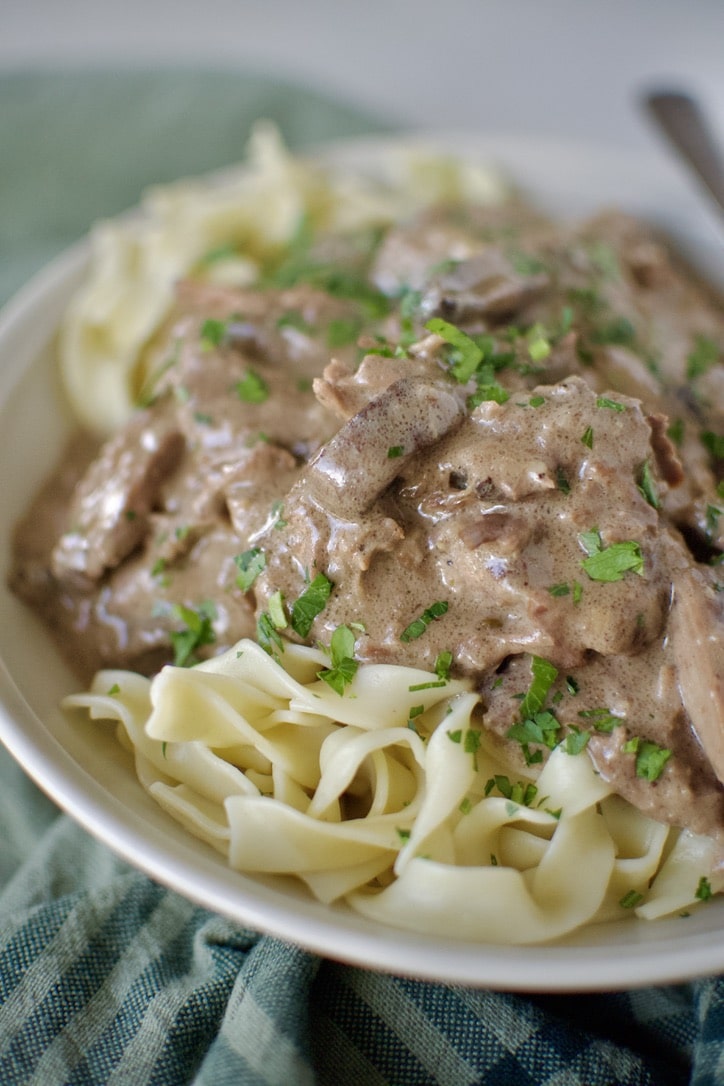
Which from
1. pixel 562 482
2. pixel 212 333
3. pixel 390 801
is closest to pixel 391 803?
pixel 390 801

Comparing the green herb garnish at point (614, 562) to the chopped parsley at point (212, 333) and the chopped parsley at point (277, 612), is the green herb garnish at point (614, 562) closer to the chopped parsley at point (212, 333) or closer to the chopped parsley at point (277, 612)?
the chopped parsley at point (277, 612)

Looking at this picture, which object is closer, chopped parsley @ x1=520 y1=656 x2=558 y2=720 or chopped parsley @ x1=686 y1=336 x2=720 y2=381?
chopped parsley @ x1=520 y1=656 x2=558 y2=720

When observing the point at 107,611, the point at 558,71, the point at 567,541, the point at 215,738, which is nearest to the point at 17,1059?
the point at 215,738

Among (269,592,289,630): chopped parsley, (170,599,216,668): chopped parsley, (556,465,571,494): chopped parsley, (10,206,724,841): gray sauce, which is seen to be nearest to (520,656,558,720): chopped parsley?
(10,206,724,841): gray sauce

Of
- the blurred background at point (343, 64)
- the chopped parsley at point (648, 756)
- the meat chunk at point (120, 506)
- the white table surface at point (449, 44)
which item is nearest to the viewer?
the chopped parsley at point (648, 756)

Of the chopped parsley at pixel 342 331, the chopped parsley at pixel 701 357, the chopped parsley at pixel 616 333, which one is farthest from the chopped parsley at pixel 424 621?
the chopped parsley at pixel 701 357

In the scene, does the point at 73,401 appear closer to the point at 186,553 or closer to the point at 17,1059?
the point at 186,553

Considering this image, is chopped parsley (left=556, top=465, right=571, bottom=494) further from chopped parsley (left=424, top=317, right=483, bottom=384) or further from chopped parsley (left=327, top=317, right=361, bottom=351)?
chopped parsley (left=327, top=317, right=361, bottom=351)
